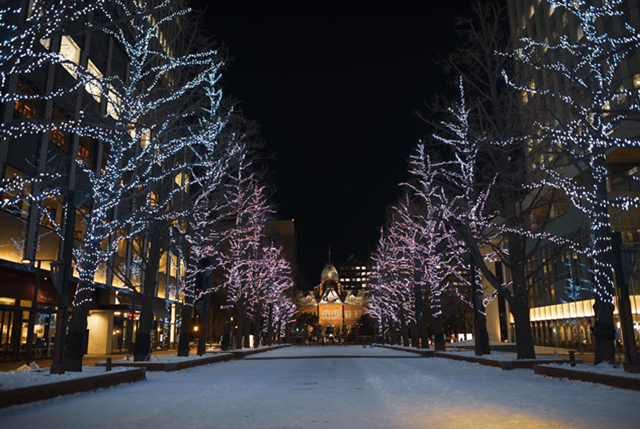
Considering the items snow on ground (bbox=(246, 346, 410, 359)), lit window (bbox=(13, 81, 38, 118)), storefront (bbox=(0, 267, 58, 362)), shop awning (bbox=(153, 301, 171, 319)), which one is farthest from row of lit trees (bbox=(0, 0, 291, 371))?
shop awning (bbox=(153, 301, 171, 319))

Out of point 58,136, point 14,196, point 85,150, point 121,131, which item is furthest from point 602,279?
point 85,150

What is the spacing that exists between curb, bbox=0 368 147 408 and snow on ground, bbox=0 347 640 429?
0.19 m

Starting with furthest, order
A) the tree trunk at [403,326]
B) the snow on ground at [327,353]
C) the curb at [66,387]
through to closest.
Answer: the tree trunk at [403,326], the snow on ground at [327,353], the curb at [66,387]

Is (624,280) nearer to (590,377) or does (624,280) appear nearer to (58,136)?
(590,377)

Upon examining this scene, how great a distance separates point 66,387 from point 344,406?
578 cm

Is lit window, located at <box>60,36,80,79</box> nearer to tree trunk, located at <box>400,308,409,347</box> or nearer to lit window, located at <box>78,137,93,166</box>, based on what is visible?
lit window, located at <box>78,137,93,166</box>

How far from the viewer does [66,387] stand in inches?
436

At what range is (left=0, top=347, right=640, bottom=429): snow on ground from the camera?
770cm

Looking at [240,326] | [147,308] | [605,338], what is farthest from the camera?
[240,326]

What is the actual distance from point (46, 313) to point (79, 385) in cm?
1809

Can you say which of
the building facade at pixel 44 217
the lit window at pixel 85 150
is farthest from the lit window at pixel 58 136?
the lit window at pixel 85 150

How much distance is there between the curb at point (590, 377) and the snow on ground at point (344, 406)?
0.25 metres

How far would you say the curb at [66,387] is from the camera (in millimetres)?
9234

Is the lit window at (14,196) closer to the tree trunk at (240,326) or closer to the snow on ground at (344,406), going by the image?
the snow on ground at (344,406)
